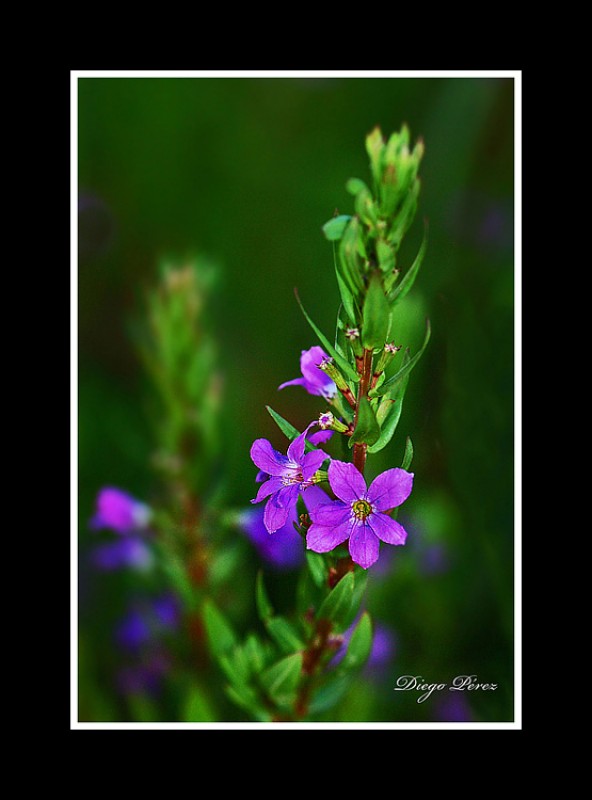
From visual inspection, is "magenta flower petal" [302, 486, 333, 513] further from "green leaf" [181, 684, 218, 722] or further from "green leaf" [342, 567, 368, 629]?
"green leaf" [181, 684, 218, 722]

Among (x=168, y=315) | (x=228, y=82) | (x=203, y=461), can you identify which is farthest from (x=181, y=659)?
(x=228, y=82)

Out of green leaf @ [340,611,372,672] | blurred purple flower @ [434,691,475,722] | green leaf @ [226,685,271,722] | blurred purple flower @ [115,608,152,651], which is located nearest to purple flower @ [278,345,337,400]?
green leaf @ [340,611,372,672]

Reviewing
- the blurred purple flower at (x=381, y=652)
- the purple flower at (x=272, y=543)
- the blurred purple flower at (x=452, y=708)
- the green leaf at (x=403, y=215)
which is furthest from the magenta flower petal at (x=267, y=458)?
the blurred purple flower at (x=452, y=708)

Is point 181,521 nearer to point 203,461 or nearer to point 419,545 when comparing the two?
point 203,461

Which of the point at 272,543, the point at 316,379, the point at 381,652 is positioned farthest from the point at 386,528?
the point at 381,652

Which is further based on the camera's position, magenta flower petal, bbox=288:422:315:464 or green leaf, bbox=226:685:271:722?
green leaf, bbox=226:685:271:722

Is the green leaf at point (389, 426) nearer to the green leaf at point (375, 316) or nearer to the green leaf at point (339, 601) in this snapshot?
the green leaf at point (375, 316)
